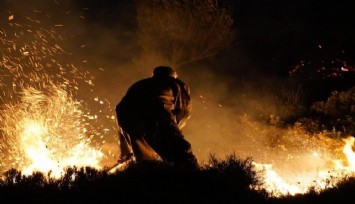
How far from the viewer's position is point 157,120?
549 centimetres

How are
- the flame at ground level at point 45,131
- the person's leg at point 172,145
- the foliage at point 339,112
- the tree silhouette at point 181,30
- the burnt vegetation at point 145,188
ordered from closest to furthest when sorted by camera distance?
1. the burnt vegetation at point 145,188
2. the person's leg at point 172,145
3. the foliage at point 339,112
4. the flame at ground level at point 45,131
5. the tree silhouette at point 181,30

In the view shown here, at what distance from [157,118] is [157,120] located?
0.08 ft

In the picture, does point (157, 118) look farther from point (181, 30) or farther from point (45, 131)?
point (181, 30)

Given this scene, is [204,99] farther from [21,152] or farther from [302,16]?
[21,152]

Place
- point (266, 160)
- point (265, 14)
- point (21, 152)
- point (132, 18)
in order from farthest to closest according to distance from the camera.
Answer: point (265, 14) → point (132, 18) → point (266, 160) → point (21, 152)

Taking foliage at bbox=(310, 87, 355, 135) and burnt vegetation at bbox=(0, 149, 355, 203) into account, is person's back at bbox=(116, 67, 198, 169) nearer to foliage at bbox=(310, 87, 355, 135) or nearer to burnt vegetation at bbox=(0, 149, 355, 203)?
burnt vegetation at bbox=(0, 149, 355, 203)

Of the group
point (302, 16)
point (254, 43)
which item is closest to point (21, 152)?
point (254, 43)

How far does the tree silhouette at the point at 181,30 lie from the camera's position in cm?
1212

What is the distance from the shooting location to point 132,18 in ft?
43.3

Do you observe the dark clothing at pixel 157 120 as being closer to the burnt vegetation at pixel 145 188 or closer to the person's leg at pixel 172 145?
the person's leg at pixel 172 145

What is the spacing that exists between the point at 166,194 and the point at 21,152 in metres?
6.58

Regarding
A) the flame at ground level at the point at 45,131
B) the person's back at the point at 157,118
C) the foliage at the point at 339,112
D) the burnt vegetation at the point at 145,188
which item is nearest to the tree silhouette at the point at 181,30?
the flame at ground level at the point at 45,131

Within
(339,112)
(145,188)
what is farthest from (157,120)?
(339,112)

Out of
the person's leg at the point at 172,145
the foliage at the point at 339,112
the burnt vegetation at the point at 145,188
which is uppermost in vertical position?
the foliage at the point at 339,112
